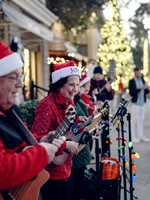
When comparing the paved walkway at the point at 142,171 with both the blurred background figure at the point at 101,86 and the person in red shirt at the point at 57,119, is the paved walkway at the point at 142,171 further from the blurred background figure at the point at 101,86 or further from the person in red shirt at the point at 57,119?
the person in red shirt at the point at 57,119

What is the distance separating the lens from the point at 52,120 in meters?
2.70

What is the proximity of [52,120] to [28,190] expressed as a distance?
93 cm

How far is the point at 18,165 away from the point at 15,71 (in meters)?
0.60

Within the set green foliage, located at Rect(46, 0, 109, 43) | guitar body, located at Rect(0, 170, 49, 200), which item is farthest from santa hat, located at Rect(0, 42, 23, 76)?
green foliage, located at Rect(46, 0, 109, 43)

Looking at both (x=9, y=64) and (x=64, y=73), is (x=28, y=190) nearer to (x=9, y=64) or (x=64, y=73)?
(x=9, y=64)

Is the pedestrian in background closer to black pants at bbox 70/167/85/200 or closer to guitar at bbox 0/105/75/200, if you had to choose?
black pants at bbox 70/167/85/200

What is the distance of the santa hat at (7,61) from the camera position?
1.81 metres

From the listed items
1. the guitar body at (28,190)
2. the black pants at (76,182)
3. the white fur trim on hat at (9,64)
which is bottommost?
the black pants at (76,182)

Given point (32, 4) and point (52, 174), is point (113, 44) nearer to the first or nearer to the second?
point (32, 4)

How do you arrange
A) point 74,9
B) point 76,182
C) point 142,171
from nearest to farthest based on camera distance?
point 76,182, point 142,171, point 74,9

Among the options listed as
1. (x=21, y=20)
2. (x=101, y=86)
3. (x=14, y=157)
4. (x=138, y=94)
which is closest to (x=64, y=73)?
(x=14, y=157)

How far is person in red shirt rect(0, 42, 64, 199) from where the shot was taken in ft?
5.32

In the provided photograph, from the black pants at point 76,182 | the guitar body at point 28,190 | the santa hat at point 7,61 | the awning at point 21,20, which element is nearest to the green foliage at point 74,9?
the awning at point 21,20

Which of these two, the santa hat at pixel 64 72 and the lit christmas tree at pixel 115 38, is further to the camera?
the lit christmas tree at pixel 115 38
